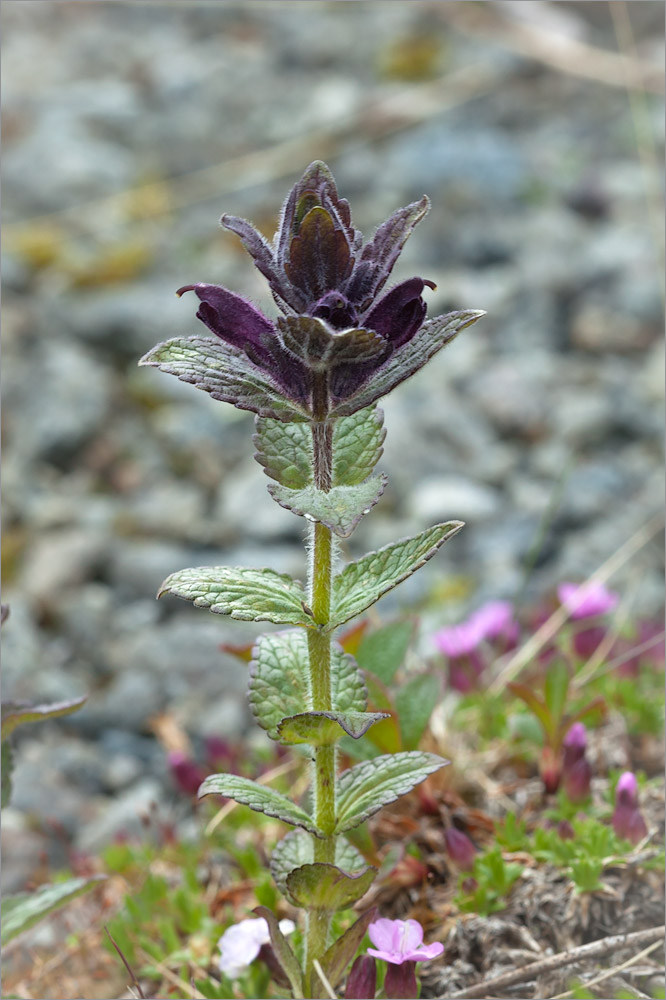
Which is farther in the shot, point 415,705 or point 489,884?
point 415,705

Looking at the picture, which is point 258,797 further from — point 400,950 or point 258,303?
point 258,303

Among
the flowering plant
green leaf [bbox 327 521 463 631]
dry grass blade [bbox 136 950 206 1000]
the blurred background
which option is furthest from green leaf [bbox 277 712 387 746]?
the blurred background

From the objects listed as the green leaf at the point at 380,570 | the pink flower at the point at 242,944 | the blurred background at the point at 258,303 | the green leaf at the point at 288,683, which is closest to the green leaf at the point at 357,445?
the green leaf at the point at 380,570

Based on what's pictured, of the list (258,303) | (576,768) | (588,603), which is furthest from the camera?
(588,603)

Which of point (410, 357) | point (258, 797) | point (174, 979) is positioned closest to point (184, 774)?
point (174, 979)

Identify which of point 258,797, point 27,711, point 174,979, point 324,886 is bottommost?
point 174,979

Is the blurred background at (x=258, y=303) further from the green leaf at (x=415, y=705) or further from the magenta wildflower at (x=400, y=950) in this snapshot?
the magenta wildflower at (x=400, y=950)

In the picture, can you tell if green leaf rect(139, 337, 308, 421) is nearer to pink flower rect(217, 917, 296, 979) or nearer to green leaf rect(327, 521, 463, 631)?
green leaf rect(327, 521, 463, 631)
